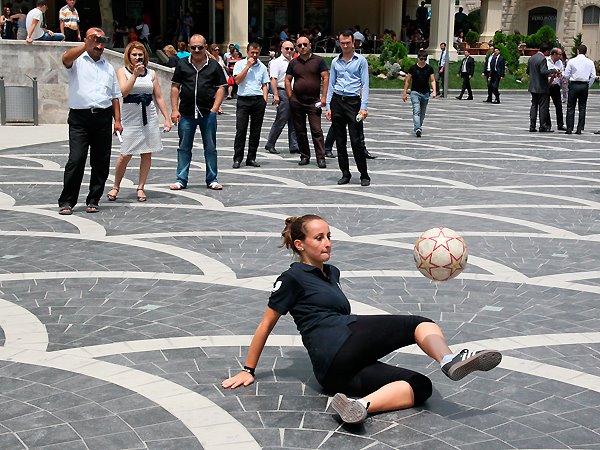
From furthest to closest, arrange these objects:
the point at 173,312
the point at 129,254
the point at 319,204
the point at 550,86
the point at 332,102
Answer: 1. the point at 550,86
2. the point at 332,102
3. the point at 319,204
4. the point at 129,254
5. the point at 173,312

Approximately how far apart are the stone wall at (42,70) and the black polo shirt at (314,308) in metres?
16.9

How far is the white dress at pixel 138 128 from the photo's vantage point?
37.3ft

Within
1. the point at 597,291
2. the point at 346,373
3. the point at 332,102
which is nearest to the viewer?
the point at 346,373

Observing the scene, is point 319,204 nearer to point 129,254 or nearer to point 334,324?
point 129,254

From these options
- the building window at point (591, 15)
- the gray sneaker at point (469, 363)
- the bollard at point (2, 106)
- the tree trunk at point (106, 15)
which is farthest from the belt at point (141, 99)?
the building window at point (591, 15)

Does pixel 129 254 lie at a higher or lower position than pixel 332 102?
lower

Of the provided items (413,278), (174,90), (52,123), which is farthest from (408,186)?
(52,123)

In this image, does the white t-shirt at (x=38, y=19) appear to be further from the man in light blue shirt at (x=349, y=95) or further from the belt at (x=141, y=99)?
the belt at (x=141, y=99)

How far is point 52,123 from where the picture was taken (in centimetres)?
2188

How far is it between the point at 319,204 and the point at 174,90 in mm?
2340

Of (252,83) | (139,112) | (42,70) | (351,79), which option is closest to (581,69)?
(252,83)

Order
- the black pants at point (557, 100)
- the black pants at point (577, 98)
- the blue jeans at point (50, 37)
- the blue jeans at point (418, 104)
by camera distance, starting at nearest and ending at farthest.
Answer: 1. the blue jeans at point (418, 104)
2. the black pants at point (577, 98)
3. the black pants at point (557, 100)
4. the blue jeans at point (50, 37)

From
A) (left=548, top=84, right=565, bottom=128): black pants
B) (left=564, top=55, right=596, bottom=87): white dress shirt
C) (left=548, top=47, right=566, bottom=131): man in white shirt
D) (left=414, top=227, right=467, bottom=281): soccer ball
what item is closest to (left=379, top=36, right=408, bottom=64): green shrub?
(left=548, top=47, right=566, bottom=131): man in white shirt

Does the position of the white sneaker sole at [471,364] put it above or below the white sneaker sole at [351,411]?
above
